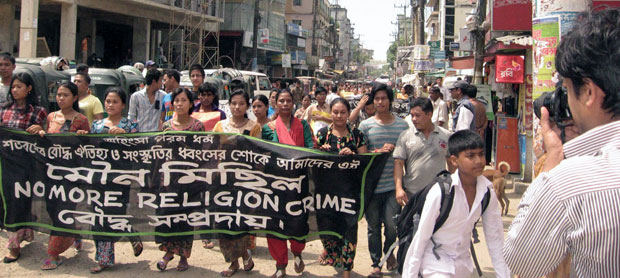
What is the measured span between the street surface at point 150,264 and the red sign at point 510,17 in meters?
5.79

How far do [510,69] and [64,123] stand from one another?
7.62m

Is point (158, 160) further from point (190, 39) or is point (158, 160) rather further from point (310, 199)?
point (190, 39)

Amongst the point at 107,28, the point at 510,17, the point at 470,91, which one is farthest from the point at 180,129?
the point at 107,28

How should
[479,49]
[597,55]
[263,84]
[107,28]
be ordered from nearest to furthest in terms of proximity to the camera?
[597,55]
[479,49]
[263,84]
[107,28]

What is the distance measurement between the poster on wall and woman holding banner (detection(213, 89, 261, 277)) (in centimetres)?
316

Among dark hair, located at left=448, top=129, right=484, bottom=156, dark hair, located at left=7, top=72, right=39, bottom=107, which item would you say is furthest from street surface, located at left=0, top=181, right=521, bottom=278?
dark hair, located at left=448, top=129, right=484, bottom=156

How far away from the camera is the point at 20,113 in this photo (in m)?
5.20

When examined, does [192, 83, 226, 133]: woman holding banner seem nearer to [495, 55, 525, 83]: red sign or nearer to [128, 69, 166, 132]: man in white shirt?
[128, 69, 166, 132]: man in white shirt

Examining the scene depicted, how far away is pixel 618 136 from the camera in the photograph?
1400mm

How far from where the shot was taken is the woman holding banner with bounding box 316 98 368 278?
15.2ft

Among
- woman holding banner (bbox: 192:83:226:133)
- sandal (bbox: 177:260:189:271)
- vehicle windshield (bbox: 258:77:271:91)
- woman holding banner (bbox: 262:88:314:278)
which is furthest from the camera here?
vehicle windshield (bbox: 258:77:271:91)

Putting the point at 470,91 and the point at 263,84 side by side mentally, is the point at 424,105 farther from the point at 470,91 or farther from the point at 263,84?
the point at 263,84

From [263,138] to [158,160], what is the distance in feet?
3.22

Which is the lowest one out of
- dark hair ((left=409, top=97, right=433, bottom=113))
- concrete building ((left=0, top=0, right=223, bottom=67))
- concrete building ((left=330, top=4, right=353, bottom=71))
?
dark hair ((left=409, top=97, right=433, bottom=113))
